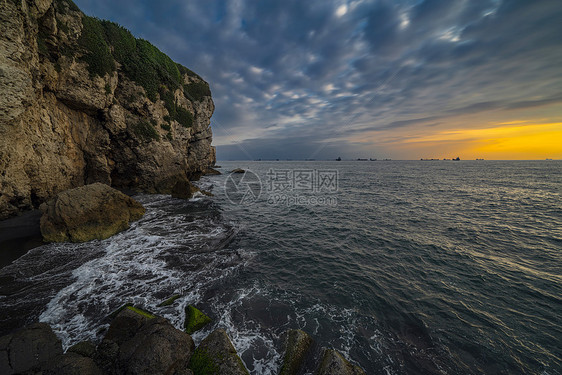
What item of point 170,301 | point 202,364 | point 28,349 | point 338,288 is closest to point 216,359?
point 202,364

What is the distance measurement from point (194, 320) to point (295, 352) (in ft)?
11.5

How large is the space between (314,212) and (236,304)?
1423 centimetres

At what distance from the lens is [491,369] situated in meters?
5.54

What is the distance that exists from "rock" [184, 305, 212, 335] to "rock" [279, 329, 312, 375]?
3012mm

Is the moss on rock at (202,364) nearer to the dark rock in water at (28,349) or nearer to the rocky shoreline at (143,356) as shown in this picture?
the rocky shoreline at (143,356)

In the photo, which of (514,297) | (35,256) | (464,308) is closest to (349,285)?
(464,308)

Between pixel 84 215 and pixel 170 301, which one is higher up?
pixel 84 215

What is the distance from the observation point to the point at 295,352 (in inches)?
211

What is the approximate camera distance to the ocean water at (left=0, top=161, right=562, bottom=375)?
610 centimetres

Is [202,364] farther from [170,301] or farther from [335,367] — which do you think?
[170,301]

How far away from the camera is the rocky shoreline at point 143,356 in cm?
446

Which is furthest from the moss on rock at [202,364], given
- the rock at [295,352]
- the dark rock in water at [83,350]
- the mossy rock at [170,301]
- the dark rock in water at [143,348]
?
the mossy rock at [170,301]

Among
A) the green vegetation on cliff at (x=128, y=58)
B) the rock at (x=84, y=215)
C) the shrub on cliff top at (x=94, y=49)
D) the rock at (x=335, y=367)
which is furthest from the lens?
the green vegetation on cliff at (x=128, y=58)

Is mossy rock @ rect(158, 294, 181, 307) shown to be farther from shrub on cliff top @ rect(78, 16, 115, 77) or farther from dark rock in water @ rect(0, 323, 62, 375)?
shrub on cliff top @ rect(78, 16, 115, 77)
